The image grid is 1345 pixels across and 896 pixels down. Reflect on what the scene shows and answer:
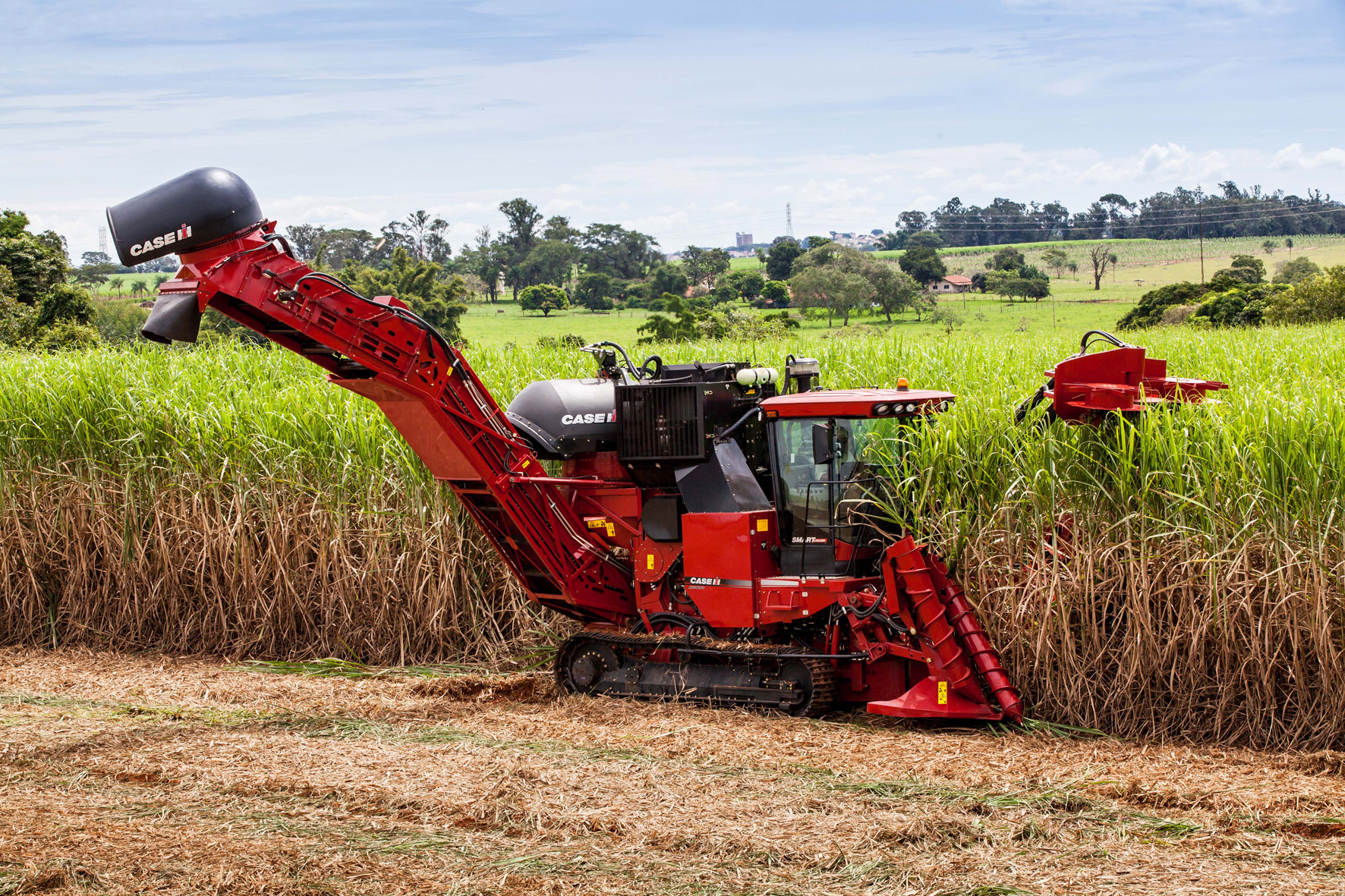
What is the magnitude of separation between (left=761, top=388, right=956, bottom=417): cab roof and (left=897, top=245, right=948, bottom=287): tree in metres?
50.8

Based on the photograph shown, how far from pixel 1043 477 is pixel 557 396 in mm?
3068

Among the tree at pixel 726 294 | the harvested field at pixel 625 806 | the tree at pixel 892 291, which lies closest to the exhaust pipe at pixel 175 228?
the harvested field at pixel 625 806

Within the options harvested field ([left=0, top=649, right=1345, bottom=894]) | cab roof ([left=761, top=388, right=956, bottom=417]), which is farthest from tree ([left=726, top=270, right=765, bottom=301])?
harvested field ([left=0, top=649, right=1345, bottom=894])

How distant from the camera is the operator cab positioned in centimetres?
687

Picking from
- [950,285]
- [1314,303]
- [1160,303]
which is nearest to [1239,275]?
[1160,303]

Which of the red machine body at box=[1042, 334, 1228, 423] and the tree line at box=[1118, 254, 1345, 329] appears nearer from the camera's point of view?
the red machine body at box=[1042, 334, 1228, 423]

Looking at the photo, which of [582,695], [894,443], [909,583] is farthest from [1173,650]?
[582,695]

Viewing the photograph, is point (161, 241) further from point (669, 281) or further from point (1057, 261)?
point (1057, 261)

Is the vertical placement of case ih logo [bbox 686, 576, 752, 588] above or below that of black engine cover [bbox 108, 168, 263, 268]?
below

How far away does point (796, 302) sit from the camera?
153 feet

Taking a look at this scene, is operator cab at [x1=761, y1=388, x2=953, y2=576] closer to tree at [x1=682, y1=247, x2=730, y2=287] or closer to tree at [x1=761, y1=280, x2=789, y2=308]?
tree at [x1=761, y1=280, x2=789, y2=308]

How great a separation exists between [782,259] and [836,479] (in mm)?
48202

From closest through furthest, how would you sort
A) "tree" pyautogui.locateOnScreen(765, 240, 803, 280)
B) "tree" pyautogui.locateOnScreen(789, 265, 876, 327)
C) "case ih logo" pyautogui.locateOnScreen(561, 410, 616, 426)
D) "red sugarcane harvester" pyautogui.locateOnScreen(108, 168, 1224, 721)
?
"red sugarcane harvester" pyautogui.locateOnScreen(108, 168, 1224, 721) < "case ih logo" pyautogui.locateOnScreen(561, 410, 616, 426) < "tree" pyautogui.locateOnScreen(789, 265, 876, 327) < "tree" pyautogui.locateOnScreen(765, 240, 803, 280)

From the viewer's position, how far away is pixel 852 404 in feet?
21.9
